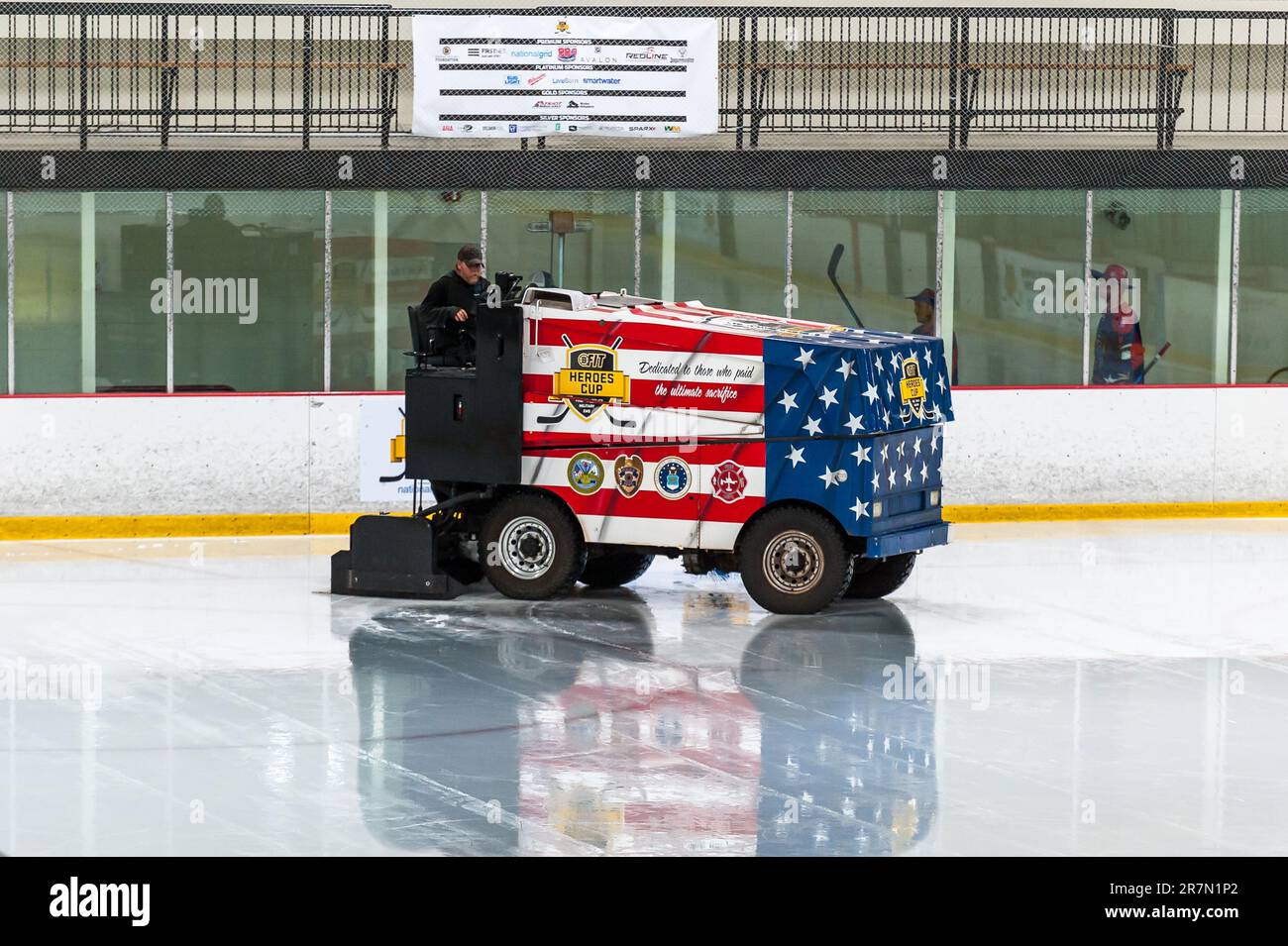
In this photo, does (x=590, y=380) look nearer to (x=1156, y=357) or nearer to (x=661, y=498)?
(x=661, y=498)

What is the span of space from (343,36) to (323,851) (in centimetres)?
1568

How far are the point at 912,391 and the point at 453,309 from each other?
9.45 ft

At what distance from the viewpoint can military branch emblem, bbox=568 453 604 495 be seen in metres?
12.7

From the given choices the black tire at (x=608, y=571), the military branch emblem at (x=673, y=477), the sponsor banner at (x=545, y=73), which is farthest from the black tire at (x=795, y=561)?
the sponsor banner at (x=545, y=73)

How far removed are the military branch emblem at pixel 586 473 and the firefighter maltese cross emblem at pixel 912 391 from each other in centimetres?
187

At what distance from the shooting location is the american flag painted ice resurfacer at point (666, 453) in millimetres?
12328

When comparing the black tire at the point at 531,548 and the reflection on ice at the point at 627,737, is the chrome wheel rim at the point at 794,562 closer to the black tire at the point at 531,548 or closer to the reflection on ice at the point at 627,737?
the reflection on ice at the point at 627,737

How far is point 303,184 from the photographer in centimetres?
1738

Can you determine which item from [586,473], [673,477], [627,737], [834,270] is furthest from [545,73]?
[627,737]

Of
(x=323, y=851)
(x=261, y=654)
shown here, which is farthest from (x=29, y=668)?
(x=323, y=851)

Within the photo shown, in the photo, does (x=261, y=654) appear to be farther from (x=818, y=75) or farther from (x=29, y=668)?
(x=818, y=75)

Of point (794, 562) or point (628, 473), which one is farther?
point (628, 473)

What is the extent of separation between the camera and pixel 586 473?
41.8 ft

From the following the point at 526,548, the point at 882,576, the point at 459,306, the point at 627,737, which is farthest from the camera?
the point at 882,576
